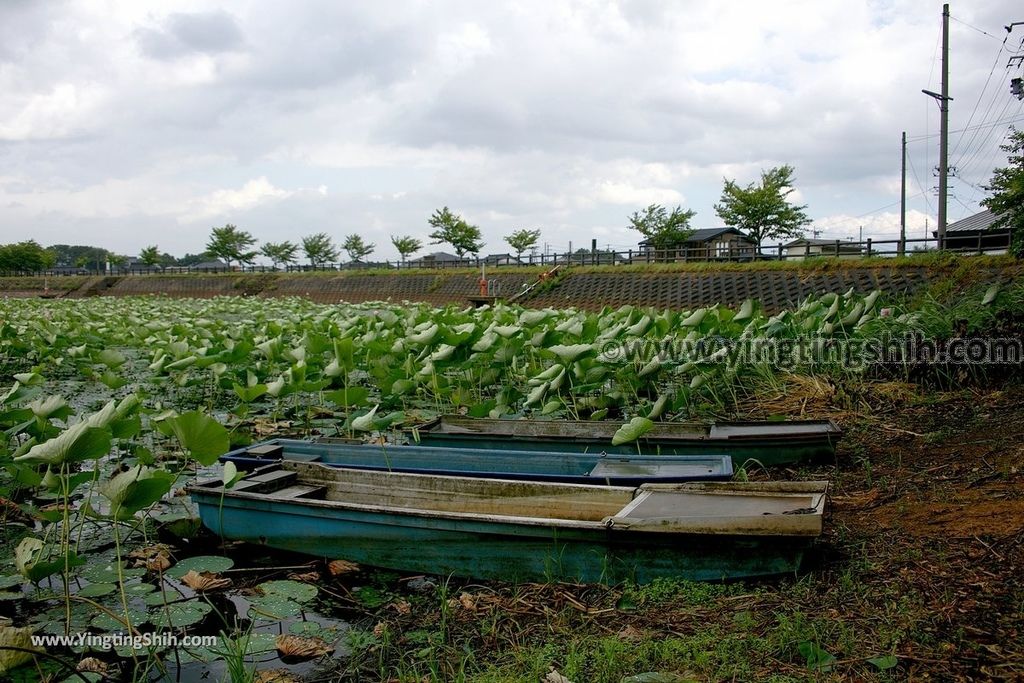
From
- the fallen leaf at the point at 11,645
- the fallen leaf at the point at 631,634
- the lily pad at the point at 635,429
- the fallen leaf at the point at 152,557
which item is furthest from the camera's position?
the lily pad at the point at 635,429

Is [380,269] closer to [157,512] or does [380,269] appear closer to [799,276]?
[799,276]

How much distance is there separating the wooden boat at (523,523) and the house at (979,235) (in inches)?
622

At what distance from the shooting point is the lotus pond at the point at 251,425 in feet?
10.2

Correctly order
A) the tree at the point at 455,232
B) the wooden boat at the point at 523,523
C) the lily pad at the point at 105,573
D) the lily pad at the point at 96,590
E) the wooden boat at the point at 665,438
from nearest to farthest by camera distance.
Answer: the wooden boat at the point at 523,523, the lily pad at the point at 96,590, the lily pad at the point at 105,573, the wooden boat at the point at 665,438, the tree at the point at 455,232

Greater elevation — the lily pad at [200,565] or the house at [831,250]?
the house at [831,250]

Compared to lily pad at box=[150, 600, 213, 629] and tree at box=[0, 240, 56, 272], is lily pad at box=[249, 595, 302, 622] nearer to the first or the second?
lily pad at box=[150, 600, 213, 629]

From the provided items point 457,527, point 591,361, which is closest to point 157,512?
point 457,527

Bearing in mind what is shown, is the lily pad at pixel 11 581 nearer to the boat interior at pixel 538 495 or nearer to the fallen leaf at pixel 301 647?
the boat interior at pixel 538 495

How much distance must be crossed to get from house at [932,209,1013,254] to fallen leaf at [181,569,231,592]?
1742 cm

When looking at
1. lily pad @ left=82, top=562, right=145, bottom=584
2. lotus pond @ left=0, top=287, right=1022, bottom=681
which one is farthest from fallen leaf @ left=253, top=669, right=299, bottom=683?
lily pad @ left=82, top=562, right=145, bottom=584

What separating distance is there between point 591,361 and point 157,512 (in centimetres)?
380

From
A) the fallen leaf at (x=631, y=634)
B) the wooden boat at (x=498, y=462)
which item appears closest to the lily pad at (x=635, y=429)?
the wooden boat at (x=498, y=462)

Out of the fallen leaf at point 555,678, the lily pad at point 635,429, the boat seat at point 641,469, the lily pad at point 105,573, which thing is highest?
the lily pad at point 635,429

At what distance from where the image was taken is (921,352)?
6465 millimetres
